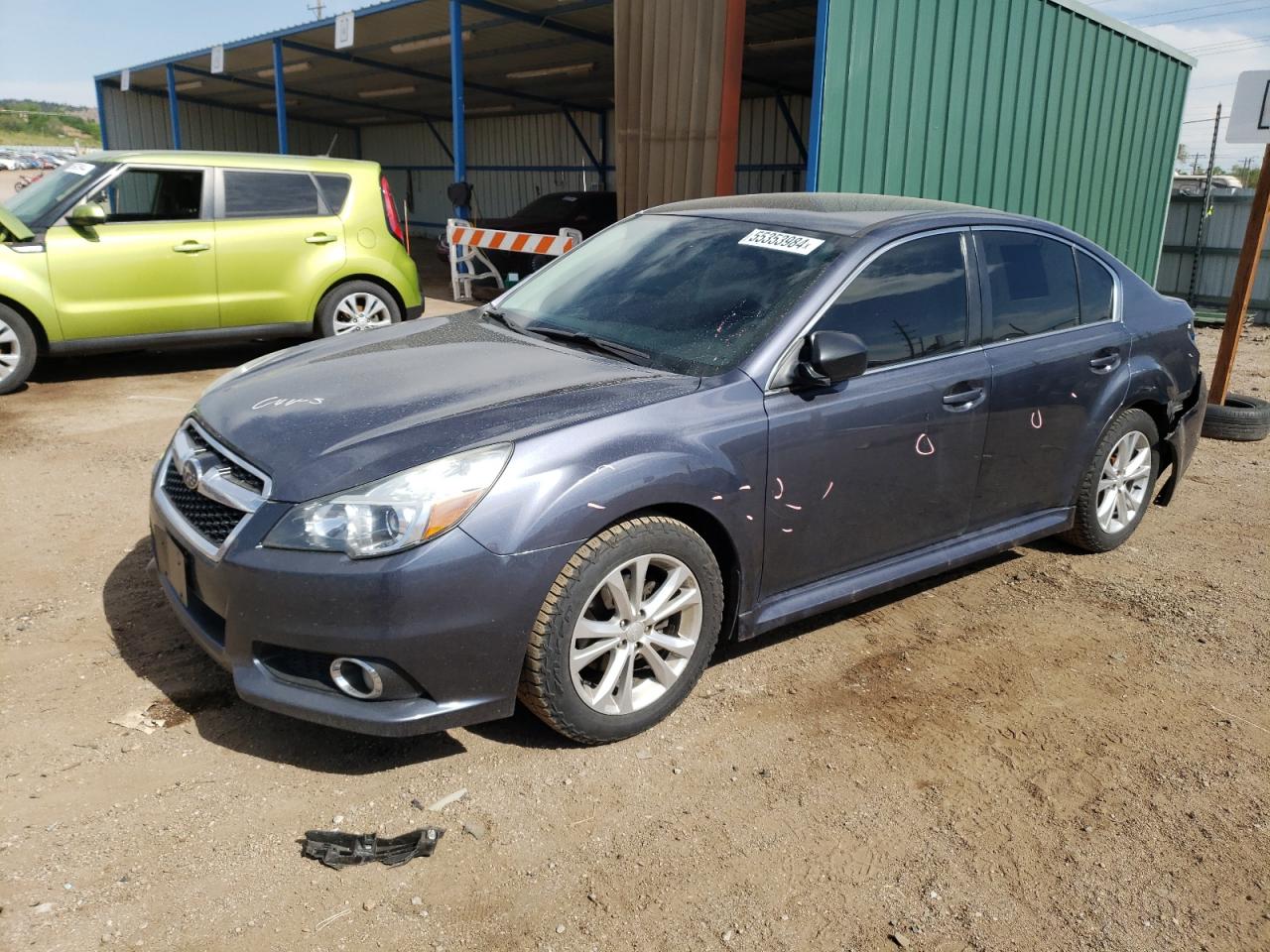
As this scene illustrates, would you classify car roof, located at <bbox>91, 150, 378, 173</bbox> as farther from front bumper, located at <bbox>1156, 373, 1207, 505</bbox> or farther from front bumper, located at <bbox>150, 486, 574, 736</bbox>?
front bumper, located at <bbox>1156, 373, 1207, 505</bbox>

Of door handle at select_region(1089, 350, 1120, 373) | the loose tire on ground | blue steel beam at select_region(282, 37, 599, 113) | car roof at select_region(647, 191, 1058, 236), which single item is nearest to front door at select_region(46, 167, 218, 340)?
car roof at select_region(647, 191, 1058, 236)

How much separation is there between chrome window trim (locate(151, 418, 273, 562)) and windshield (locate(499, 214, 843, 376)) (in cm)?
129

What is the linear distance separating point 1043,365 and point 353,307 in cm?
619

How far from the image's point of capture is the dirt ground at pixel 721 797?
7.99ft

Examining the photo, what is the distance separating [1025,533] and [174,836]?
3396 millimetres

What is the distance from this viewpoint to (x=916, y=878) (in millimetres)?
2621

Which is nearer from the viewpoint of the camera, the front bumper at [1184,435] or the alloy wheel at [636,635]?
the alloy wheel at [636,635]

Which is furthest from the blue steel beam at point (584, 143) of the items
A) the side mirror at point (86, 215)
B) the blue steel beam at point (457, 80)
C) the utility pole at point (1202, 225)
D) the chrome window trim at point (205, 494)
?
the chrome window trim at point (205, 494)

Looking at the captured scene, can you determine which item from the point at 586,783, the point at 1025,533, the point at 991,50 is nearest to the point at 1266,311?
the point at 991,50

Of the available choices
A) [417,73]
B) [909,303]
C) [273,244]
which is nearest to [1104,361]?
[909,303]

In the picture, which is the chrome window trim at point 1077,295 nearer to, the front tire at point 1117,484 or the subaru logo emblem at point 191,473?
the front tire at point 1117,484

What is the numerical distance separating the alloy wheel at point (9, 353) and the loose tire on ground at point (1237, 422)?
339 inches

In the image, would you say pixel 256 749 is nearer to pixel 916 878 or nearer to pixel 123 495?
pixel 916 878

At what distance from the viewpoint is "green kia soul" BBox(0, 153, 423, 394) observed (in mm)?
7344
